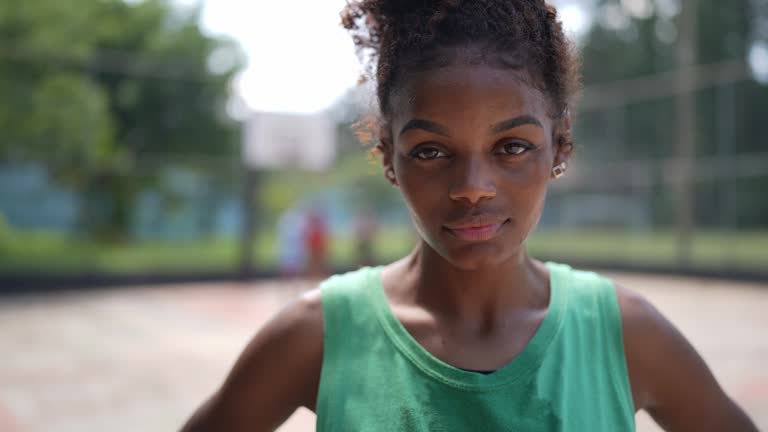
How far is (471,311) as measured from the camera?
117 cm

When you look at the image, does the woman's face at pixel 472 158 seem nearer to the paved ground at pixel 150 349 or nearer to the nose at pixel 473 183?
the nose at pixel 473 183

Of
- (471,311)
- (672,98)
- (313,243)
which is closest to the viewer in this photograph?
(471,311)

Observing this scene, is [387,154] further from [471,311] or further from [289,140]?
[289,140]

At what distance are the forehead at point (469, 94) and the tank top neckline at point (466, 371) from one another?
1.07ft

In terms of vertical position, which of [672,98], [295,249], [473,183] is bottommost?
[295,249]

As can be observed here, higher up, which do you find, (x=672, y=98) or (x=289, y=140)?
(x=672, y=98)

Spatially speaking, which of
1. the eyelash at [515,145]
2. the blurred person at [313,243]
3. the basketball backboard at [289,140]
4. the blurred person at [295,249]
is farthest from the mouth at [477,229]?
the basketball backboard at [289,140]

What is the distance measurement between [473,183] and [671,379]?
1.54 ft

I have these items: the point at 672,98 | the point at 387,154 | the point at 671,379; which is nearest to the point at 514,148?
the point at 387,154

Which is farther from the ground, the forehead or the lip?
the forehead

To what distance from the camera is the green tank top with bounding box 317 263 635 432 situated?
41.1 inches

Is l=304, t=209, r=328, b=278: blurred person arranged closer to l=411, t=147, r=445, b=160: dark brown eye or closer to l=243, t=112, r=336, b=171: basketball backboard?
l=243, t=112, r=336, b=171: basketball backboard

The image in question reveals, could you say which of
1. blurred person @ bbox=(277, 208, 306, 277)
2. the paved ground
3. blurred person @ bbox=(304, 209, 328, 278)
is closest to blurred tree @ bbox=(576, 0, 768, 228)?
the paved ground

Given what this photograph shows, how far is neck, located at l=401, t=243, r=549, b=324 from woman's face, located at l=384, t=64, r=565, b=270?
0.09 m
